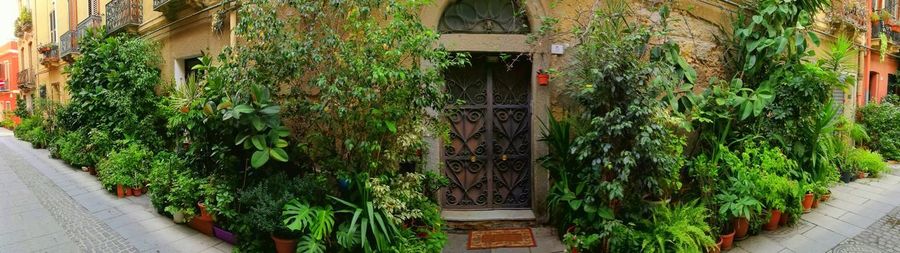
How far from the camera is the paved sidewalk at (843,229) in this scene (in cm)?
Answer: 464

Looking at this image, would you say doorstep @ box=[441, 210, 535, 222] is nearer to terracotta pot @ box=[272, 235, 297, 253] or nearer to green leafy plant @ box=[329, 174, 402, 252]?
green leafy plant @ box=[329, 174, 402, 252]

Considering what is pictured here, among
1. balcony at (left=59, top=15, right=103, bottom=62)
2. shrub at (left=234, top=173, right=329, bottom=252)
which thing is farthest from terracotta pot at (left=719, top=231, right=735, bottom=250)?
balcony at (left=59, top=15, right=103, bottom=62)

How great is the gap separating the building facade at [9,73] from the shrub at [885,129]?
40012 millimetres

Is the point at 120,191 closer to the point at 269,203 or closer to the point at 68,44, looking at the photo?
the point at 269,203

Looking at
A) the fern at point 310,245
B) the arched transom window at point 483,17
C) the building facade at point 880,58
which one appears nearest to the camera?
the fern at point 310,245

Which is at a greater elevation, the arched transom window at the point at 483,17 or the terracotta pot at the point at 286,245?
the arched transom window at the point at 483,17

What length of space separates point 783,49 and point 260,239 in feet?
21.6

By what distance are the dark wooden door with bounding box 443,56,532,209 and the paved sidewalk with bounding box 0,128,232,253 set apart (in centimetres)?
289

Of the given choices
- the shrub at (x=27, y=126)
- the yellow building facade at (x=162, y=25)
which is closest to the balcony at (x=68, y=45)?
the yellow building facade at (x=162, y=25)

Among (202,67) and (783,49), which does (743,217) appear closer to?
(783,49)

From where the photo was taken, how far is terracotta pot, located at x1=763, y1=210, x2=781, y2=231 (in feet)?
16.2

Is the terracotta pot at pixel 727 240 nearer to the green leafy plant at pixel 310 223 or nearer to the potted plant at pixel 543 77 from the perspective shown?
the potted plant at pixel 543 77

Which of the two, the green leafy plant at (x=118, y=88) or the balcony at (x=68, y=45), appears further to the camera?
the balcony at (x=68, y=45)

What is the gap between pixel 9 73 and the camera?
27.7m
